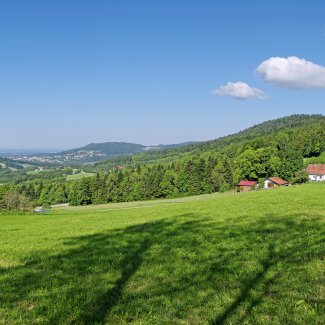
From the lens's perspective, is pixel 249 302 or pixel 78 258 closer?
pixel 249 302

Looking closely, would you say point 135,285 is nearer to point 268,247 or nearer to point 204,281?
point 204,281

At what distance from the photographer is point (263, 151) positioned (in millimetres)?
145875

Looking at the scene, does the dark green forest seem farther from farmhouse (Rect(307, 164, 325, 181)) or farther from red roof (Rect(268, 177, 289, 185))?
farmhouse (Rect(307, 164, 325, 181))

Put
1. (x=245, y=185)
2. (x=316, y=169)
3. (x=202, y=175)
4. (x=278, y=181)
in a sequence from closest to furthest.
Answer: (x=278, y=181), (x=245, y=185), (x=316, y=169), (x=202, y=175)

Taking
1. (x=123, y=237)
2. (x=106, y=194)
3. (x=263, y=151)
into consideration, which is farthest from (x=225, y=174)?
(x=123, y=237)

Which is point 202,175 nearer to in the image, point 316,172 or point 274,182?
point 274,182

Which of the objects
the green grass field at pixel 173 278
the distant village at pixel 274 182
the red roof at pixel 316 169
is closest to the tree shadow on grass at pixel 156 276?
the green grass field at pixel 173 278

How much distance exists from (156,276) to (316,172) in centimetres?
16038

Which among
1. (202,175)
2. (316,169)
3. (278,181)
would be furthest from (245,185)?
(316,169)

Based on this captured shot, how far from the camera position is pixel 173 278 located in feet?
33.8

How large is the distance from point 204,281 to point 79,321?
12.6 ft

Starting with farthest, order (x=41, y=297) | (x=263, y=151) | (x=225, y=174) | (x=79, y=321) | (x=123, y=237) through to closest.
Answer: (x=225, y=174) → (x=263, y=151) → (x=123, y=237) → (x=41, y=297) → (x=79, y=321)

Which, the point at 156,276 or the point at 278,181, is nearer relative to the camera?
the point at 156,276

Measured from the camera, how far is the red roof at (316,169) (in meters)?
153
